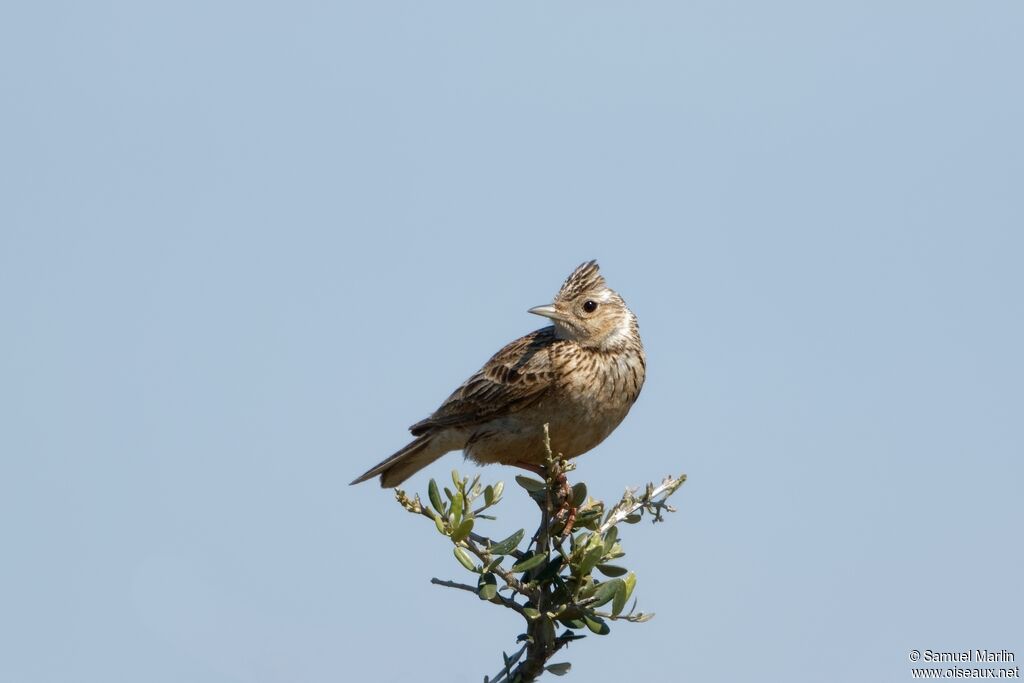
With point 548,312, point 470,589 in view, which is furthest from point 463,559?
point 548,312

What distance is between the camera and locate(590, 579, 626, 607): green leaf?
19.7 ft

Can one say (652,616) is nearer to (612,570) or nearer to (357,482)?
(612,570)

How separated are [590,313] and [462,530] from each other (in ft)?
12.6

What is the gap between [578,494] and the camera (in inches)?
265

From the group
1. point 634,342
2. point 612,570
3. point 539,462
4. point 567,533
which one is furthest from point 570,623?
point 634,342

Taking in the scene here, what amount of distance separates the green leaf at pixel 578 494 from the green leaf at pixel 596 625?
0.80 m

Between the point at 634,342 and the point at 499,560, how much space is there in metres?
3.90

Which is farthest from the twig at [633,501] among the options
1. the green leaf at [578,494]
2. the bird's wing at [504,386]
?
the bird's wing at [504,386]

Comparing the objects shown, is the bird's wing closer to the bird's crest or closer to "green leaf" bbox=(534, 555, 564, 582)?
the bird's crest

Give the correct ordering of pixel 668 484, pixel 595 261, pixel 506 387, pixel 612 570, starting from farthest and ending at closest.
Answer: pixel 595 261 → pixel 506 387 → pixel 668 484 → pixel 612 570

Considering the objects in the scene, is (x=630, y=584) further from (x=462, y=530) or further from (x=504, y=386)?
(x=504, y=386)

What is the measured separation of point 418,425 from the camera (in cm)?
970

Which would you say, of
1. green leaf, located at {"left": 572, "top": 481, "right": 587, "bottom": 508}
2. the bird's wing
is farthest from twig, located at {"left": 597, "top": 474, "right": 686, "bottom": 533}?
the bird's wing

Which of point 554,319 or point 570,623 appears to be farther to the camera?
point 554,319
